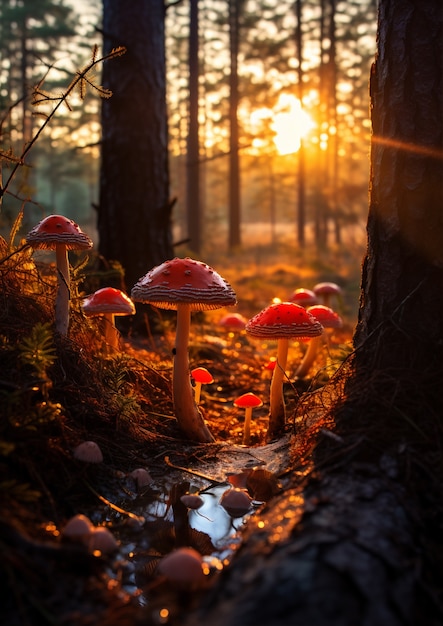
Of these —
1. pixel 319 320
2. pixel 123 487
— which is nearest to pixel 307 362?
pixel 319 320

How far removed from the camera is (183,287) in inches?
129

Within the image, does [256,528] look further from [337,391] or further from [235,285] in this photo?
[235,285]

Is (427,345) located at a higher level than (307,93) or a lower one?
lower

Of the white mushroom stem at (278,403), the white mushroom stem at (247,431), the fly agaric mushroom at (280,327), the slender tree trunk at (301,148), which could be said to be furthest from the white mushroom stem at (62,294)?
the slender tree trunk at (301,148)

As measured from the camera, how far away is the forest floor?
75.5 inches

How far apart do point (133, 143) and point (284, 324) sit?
3710 mm

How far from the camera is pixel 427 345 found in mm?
2889

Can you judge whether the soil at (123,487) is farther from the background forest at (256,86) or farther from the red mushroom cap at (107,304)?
the background forest at (256,86)

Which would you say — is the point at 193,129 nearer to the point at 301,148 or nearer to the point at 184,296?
the point at 301,148

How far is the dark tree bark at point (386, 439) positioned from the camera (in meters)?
1.69

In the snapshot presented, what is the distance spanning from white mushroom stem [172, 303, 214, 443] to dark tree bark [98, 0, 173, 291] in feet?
8.86

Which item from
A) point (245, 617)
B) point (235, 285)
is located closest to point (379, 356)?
point (245, 617)

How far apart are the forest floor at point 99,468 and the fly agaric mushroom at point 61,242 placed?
0.14 metres

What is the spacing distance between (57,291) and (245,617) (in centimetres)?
284
